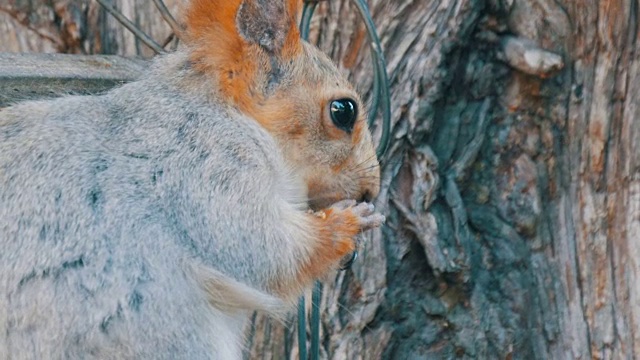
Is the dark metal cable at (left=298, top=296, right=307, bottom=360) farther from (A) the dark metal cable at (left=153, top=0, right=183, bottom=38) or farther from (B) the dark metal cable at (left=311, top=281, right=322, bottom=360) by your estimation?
(A) the dark metal cable at (left=153, top=0, right=183, bottom=38)

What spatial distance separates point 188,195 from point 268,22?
0.30m

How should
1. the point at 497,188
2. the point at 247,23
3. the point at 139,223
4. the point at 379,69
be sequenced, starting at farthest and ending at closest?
1. the point at 497,188
2. the point at 379,69
3. the point at 247,23
4. the point at 139,223

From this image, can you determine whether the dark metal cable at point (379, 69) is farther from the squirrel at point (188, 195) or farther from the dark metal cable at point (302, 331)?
the dark metal cable at point (302, 331)

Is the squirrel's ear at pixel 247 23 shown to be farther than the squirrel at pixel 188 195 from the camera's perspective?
Yes

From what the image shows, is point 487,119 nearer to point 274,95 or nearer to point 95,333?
point 274,95

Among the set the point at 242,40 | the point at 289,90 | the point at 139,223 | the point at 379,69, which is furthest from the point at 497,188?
the point at 139,223

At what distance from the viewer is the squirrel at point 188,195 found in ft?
4.80

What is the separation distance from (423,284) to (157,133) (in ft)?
2.16

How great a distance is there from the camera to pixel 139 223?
1.52m

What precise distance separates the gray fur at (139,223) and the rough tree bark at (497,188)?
36 cm

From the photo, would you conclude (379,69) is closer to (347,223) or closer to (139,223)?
(347,223)

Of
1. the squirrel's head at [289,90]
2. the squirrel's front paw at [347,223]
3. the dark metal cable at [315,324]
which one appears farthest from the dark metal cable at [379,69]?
the dark metal cable at [315,324]

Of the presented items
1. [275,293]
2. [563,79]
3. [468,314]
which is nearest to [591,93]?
[563,79]

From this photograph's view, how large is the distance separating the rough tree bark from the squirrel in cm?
24
